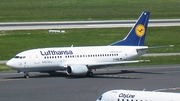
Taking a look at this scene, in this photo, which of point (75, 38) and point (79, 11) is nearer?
point (75, 38)

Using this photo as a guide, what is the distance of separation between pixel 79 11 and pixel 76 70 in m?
73.2

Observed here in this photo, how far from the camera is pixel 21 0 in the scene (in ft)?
570

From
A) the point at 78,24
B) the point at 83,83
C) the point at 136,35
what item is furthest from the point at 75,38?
the point at 83,83

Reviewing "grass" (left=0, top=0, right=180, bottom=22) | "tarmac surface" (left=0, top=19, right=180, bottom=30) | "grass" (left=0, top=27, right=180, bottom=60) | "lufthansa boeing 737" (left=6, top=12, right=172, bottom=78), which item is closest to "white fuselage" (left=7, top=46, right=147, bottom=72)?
"lufthansa boeing 737" (left=6, top=12, right=172, bottom=78)

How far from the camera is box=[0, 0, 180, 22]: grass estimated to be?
390 ft

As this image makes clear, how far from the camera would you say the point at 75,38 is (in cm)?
9019

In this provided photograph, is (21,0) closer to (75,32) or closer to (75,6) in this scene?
(75,6)

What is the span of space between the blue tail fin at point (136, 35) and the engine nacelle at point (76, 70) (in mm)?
6747

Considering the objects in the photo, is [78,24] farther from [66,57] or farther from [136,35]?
[66,57]

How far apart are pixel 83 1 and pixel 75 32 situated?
7062 centimetres

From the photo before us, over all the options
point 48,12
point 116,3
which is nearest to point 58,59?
point 48,12

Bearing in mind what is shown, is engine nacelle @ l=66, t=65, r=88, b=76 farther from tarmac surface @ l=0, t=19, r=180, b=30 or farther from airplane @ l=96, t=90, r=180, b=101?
tarmac surface @ l=0, t=19, r=180, b=30

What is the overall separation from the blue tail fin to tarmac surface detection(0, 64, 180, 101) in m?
3.37

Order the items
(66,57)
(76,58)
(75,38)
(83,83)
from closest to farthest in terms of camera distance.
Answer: (83,83)
(66,57)
(76,58)
(75,38)
